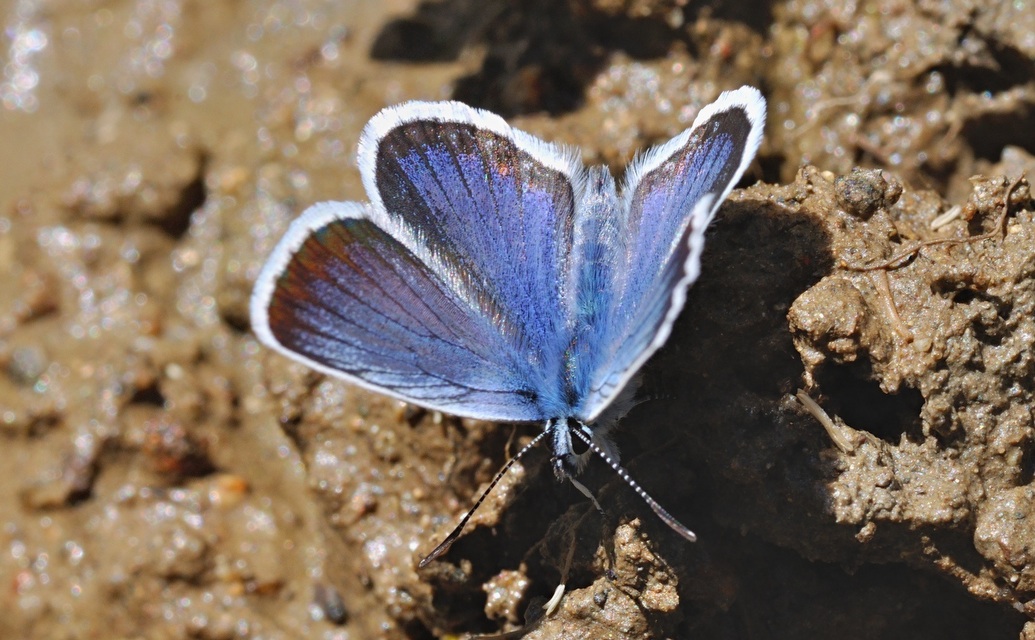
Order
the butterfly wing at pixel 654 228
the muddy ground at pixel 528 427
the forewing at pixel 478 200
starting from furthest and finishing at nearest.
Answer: the forewing at pixel 478 200
the muddy ground at pixel 528 427
the butterfly wing at pixel 654 228

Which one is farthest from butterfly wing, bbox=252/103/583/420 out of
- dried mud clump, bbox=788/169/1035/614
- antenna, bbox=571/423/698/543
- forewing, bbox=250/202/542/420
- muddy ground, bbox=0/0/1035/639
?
dried mud clump, bbox=788/169/1035/614

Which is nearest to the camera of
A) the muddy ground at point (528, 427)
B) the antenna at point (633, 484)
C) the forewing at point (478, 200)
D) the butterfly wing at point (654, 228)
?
the butterfly wing at point (654, 228)

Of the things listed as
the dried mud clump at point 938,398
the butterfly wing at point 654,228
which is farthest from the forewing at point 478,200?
the dried mud clump at point 938,398

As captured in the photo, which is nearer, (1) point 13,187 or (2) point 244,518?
(2) point 244,518

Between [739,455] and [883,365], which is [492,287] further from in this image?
[883,365]

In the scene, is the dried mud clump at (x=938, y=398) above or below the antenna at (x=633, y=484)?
below

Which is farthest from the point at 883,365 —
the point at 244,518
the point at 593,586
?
the point at 244,518

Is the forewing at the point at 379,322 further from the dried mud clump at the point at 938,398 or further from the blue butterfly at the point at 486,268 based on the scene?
the dried mud clump at the point at 938,398
